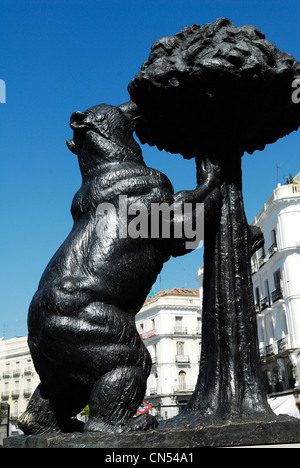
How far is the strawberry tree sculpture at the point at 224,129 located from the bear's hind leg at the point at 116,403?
0.55 meters

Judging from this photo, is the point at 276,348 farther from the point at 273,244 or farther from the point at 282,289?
the point at 273,244

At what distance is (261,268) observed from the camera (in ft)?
99.8

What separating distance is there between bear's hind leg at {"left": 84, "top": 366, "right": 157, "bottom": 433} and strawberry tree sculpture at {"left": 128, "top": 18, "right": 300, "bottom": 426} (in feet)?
1.80

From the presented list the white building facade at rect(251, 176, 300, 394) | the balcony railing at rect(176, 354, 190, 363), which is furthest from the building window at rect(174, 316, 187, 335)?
the white building facade at rect(251, 176, 300, 394)

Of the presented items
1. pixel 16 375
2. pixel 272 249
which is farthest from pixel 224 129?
pixel 16 375

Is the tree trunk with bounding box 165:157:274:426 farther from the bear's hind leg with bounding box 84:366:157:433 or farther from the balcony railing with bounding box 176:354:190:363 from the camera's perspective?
the balcony railing with bounding box 176:354:190:363

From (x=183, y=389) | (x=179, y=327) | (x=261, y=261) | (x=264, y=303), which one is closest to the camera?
(x=264, y=303)

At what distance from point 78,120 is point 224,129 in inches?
39.2

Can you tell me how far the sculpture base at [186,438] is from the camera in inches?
82.0

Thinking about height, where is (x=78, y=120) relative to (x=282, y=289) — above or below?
below

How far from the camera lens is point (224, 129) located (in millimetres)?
3334

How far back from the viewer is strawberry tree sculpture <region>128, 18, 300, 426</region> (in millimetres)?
2873

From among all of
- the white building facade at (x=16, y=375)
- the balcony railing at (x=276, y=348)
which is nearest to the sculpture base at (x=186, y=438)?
the balcony railing at (x=276, y=348)

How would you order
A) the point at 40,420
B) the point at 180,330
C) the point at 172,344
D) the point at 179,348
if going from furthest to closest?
the point at 180,330 < the point at 179,348 < the point at 172,344 < the point at 40,420
